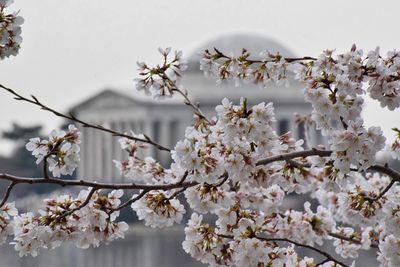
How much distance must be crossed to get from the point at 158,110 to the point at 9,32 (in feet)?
244

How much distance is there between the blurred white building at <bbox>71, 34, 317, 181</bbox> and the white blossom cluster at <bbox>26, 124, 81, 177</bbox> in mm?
70293

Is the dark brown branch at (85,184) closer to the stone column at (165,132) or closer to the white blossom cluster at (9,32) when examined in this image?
the white blossom cluster at (9,32)

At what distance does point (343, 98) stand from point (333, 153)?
0.22 metres

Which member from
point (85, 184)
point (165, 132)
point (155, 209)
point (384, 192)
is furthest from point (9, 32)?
point (165, 132)

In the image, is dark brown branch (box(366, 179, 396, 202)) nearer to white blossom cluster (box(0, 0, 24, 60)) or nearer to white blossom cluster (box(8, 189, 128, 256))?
white blossom cluster (box(8, 189, 128, 256))

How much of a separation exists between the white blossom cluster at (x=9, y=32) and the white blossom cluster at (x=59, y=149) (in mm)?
383

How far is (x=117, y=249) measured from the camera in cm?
4628

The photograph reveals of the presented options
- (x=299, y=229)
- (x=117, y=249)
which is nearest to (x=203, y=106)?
(x=117, y=249)

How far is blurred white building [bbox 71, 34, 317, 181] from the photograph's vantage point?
7712cm

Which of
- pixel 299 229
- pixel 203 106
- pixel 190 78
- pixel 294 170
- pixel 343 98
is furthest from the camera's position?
pixel 190 78

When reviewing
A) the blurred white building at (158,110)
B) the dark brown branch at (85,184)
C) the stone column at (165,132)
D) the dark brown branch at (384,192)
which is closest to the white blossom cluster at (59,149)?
the dark brown branch at (85,184)

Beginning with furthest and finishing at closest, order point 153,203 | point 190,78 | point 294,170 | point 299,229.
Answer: point 190,78, point 299,229, point 294,170, point 153,203

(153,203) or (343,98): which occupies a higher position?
(343,98)

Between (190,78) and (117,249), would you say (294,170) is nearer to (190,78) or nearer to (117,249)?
(117,249)
